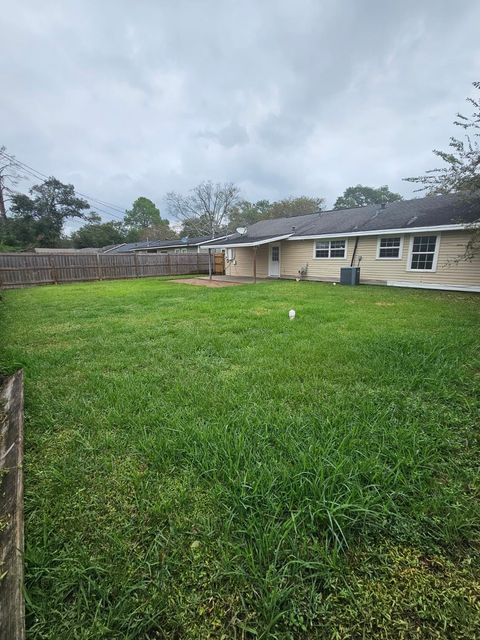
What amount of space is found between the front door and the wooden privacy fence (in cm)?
594

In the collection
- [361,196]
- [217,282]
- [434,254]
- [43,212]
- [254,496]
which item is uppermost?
[361,196]

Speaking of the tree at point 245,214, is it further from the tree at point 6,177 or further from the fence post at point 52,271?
the fence post at point 52,271

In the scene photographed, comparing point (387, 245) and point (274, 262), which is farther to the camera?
point (274, 262)

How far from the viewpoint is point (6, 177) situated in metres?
26.7

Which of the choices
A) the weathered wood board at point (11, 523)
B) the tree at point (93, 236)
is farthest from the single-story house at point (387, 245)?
the tree at point (93, 236)

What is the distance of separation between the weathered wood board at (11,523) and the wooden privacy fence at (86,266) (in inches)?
569

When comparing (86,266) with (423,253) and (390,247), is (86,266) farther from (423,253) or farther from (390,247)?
(423,253)

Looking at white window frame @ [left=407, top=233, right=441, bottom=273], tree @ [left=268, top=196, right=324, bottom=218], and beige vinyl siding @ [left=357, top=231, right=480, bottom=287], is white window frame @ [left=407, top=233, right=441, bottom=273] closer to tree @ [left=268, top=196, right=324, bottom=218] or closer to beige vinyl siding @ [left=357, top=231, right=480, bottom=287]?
beige vinyl siding @ [left=357, top=231, right=480, bottom=287]

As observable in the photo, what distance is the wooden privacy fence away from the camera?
13.6 meters

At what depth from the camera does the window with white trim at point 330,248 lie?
1319 centimetres

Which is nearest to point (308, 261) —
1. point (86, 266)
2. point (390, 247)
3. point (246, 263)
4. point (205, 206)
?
point (390, 247)

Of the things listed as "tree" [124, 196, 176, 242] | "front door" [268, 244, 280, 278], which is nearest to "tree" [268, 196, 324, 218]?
"tree" [124, 196, 176, 242]

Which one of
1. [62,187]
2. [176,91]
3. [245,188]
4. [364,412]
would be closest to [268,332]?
[364,412]

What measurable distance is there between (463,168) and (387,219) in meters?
4.08
